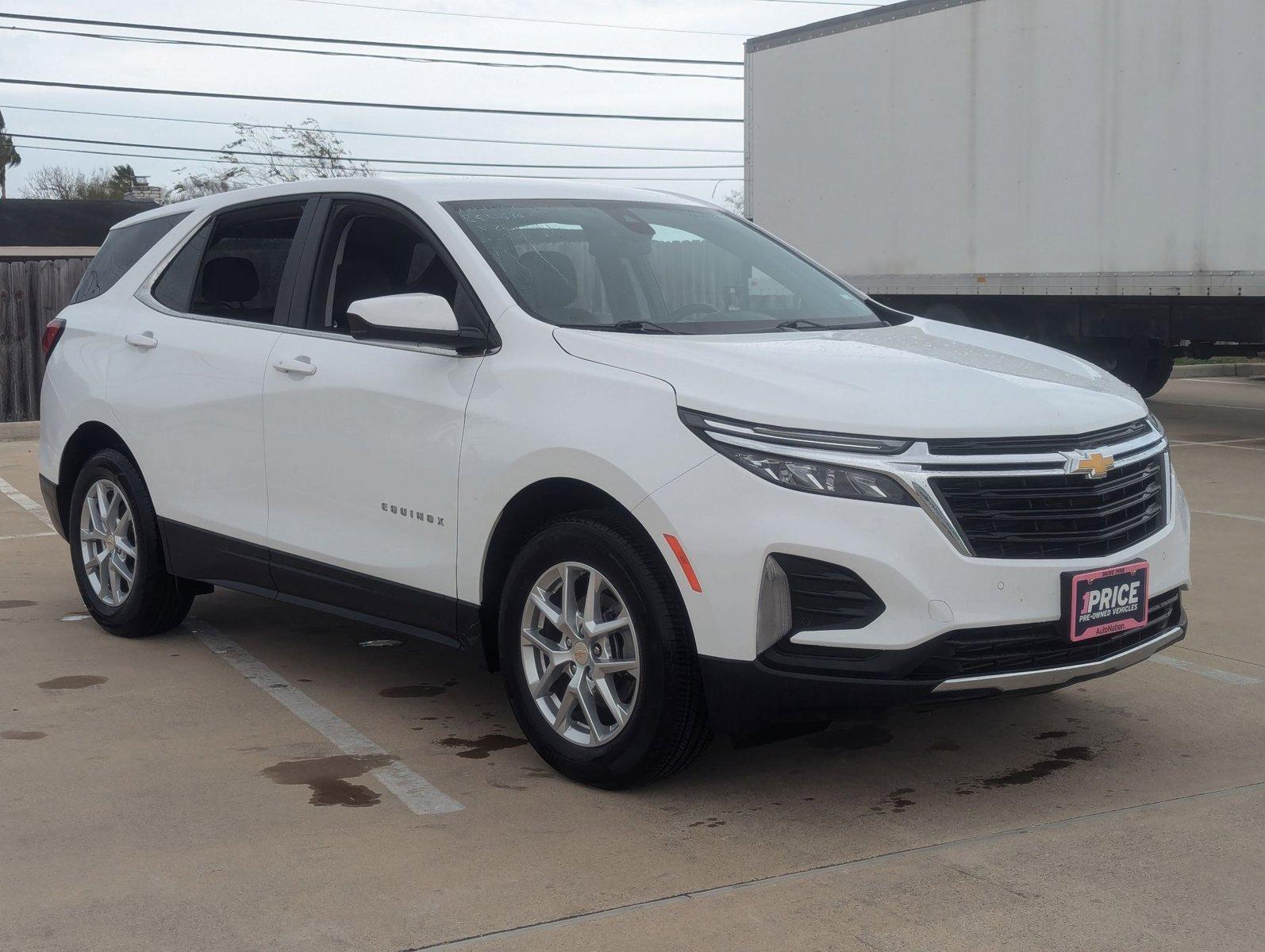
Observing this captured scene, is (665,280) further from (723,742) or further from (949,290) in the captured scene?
(949,290)

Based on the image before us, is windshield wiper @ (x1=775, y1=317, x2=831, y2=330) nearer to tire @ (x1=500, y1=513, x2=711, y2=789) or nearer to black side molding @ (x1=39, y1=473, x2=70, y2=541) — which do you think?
tire @ (x1=500, y1=513, x2=711, y2=789)

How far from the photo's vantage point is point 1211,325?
13617mm

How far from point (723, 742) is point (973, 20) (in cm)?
1108

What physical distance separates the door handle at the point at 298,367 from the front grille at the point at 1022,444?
2321mm

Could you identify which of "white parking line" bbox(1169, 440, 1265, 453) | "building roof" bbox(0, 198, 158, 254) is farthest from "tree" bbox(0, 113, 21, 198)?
"white parking line" bbox(1169, 440, 1265, 453)

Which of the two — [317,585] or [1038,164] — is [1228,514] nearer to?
[1038,164]

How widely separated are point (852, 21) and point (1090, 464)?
12231mm

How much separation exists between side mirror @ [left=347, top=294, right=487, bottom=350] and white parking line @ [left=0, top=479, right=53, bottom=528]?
5606 mm

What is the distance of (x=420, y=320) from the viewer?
4539 mm

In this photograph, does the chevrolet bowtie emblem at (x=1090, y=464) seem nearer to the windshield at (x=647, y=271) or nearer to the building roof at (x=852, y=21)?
the windshield at (x=647, y=271)

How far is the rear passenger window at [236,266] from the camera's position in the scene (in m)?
5.56

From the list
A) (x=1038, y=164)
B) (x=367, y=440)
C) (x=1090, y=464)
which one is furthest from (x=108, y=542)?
Result: (x=1038, y=164)

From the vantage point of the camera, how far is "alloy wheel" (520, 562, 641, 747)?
418 cm

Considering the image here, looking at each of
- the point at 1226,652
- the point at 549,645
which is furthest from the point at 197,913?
the point at 1226,652
